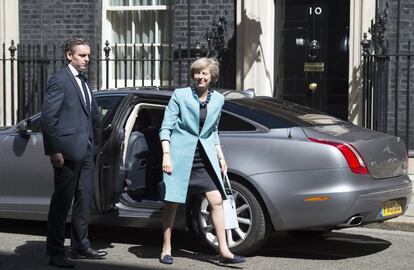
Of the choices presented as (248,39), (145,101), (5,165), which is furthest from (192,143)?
(248,39)

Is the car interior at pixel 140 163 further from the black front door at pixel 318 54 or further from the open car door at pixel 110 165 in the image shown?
the black front door at pixel 318 54

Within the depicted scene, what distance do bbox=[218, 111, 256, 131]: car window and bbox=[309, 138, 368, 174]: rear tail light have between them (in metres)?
0.68

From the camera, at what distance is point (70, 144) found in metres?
5.87

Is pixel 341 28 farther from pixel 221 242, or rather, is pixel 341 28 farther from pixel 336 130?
pixel 221 242

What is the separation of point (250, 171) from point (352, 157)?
32.2 inches

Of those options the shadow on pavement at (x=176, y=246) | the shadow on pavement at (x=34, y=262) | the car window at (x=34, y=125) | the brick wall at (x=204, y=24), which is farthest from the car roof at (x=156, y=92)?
the brick wall at (x=204, y=24)

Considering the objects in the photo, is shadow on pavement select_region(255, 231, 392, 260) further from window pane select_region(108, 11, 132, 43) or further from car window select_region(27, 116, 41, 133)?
window pane select_region(108, 11, 132, 43)

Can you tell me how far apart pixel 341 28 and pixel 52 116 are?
6746 millimetres

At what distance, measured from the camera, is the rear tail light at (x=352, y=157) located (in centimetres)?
598

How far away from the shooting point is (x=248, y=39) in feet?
38.0

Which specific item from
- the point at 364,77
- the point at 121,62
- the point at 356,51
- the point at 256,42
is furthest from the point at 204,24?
the point at 364,77

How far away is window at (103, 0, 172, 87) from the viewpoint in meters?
12.6

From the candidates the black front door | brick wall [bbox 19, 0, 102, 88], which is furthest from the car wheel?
brick wall [bbox 19, 0, 102, 88]

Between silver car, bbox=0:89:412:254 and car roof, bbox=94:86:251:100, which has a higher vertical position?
car roof, bbox=94:86:251:100
